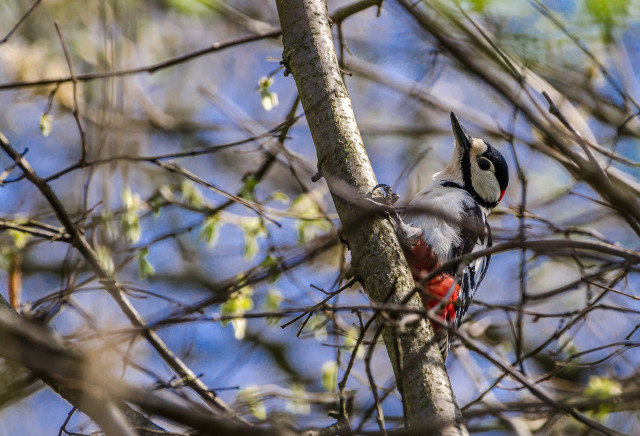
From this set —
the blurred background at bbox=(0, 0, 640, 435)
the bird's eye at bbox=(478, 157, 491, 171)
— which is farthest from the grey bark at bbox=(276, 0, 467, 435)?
the bird's eye at bbox=(478, 157, 491, 171)

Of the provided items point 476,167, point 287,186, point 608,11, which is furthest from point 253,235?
point 287,186

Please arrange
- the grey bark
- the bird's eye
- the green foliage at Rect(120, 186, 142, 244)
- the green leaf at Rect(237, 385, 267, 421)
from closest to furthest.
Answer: the grey bark → the green leaf at Rect(237, 385, 267, 421) → the green foliage at Rect(120, 186, 142, 244) → the bird's eye

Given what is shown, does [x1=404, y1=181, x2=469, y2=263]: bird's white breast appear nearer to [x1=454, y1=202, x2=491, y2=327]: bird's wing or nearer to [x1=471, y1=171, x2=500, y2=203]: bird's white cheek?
[x1=454, y1=202, x2=491, y2=327]: bird's wing

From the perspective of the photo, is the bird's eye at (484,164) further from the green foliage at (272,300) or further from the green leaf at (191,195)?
the green leaf at (191,195)

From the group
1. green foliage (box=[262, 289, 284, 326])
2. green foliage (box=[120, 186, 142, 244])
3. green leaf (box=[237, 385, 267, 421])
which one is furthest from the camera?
green foliage (box=[262, 289, 284, 326])

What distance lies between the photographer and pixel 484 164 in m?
4.61

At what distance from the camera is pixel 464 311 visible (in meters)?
4.09

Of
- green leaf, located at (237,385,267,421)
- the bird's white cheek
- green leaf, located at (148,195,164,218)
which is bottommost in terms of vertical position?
green leaf, located at (237,385,267,421)

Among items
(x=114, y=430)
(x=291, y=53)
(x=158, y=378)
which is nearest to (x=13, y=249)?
(x=158, y=378)

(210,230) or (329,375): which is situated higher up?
(210,230)

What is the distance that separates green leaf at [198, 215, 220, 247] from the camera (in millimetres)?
3689

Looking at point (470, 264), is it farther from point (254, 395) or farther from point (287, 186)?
point (287, 186)

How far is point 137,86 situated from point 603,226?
502cm

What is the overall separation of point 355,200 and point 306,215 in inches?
64.3
